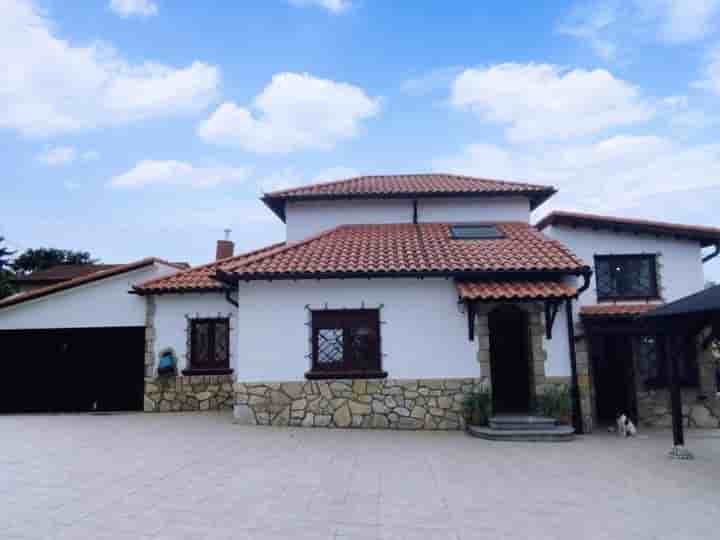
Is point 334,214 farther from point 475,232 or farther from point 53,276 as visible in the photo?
point 53,276

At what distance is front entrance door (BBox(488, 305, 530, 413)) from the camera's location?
1002 cm

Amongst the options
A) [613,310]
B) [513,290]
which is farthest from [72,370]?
[613,310]

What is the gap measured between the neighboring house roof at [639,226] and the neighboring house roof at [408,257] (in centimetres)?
75

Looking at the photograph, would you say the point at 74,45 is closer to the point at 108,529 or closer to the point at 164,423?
the point at 164,423

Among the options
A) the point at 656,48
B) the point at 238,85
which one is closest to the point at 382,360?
the point at 238,85

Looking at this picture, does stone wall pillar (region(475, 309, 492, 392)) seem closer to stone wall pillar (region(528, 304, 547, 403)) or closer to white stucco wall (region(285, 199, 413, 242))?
stone wall pillar (region(528, 304, 547, 403))

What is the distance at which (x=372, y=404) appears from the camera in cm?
913

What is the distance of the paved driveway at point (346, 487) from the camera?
4.05 metres

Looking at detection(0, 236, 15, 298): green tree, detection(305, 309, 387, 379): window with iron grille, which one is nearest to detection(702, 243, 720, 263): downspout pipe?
detection(305, 309, 387, 379): window with iron grille

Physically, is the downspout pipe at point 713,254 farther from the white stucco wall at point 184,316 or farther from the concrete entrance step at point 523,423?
the white stucco wall at point 184,316

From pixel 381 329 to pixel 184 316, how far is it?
18.3 feet

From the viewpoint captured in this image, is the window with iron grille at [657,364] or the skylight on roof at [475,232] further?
the skylight on roof at [475,232]

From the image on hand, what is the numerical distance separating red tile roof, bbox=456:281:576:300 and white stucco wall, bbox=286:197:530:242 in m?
3.59

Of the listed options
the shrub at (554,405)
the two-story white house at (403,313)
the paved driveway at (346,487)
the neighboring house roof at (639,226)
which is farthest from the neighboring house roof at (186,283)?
the neighboring house roof at (639,226)
